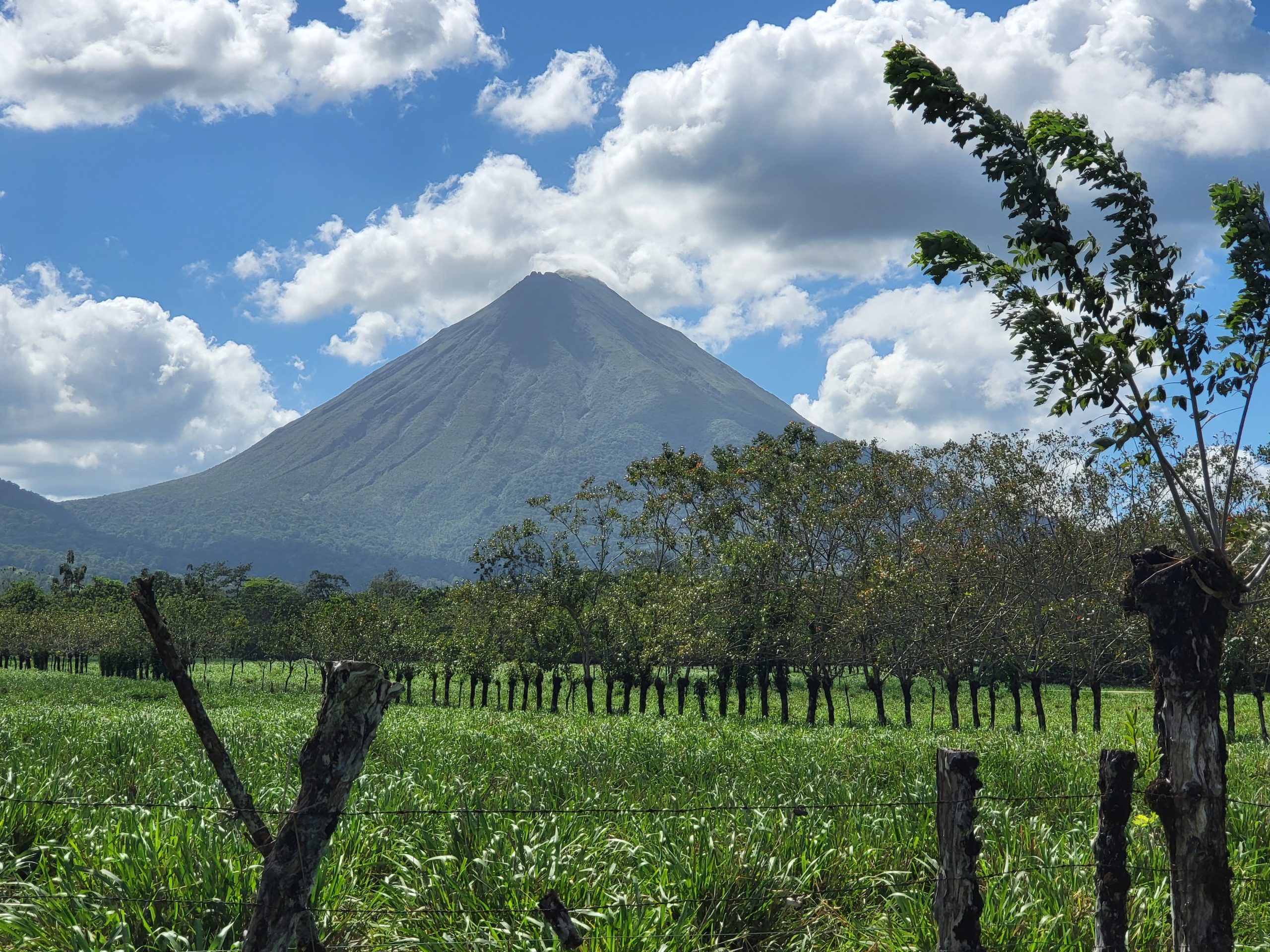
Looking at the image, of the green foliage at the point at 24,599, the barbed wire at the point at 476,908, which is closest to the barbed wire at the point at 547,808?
the barbed wire at the point at 476,908

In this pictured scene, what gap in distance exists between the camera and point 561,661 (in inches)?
1722

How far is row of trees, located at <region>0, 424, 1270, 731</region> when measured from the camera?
95.2ft

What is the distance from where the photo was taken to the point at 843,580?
33.1 metres

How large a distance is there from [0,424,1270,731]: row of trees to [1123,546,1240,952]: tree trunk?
1510 centimetres

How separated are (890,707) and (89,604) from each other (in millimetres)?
78044

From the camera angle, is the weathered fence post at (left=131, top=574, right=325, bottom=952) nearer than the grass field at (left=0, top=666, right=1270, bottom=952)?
Yes

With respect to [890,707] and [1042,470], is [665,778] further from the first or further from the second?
[890,707]

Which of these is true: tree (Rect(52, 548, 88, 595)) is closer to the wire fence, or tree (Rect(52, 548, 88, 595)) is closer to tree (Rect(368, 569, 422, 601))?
tree (Rect(368, 569, 422, 601))

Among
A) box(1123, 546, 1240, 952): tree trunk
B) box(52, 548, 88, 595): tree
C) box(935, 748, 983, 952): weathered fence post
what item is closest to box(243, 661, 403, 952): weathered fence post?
box(935, 748, 983, 952): weathered fence post

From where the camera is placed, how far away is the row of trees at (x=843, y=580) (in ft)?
95.2

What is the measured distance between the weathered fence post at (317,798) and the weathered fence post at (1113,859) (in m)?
3.91

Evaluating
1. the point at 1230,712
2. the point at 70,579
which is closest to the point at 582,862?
the point at 1230,712

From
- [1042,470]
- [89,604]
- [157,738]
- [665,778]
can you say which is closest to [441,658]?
[1042,470]

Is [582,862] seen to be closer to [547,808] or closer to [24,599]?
[547,808]
